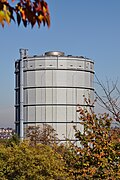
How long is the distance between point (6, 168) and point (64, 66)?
2391 centimetres

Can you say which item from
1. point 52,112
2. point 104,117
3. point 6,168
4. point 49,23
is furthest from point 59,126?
point 49,23

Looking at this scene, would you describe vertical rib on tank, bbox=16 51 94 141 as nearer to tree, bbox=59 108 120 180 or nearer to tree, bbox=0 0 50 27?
tree, bbox=59 108 120 180

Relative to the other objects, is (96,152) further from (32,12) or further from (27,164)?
(27,164)

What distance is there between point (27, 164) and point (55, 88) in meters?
24.2

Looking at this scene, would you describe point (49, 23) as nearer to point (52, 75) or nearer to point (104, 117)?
point (104, 117)

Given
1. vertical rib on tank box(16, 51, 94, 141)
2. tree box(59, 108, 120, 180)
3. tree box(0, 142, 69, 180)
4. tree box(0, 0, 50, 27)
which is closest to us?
tree box(0, 0, 50, 27)

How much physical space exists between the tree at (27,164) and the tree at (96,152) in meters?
6.08

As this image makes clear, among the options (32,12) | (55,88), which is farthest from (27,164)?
(55,88)

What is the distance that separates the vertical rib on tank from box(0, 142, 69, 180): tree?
2260cm

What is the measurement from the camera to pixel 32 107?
128 ft

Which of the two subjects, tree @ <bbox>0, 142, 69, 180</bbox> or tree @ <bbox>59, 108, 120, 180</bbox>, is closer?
tree @ <bbox>59, 108, 120, 180</bbox>

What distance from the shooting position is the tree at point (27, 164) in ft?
48.0

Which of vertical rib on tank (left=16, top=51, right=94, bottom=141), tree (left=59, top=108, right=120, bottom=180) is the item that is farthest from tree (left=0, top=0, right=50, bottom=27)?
vertical rib on tank (left=16, top=51, right=94, bottom=141)

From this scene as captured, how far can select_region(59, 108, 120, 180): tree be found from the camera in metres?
7.79
